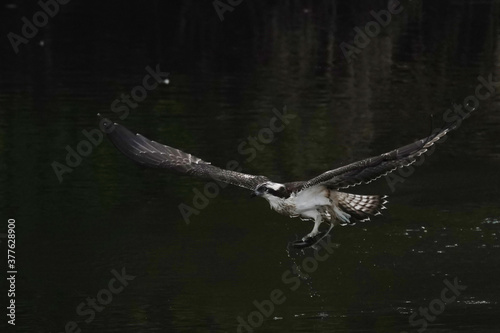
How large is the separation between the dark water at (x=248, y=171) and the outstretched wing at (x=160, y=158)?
1.11 m

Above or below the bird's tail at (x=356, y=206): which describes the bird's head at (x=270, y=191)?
above

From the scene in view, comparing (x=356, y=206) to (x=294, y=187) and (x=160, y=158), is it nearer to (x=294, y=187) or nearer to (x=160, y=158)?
(x=294, y=187)

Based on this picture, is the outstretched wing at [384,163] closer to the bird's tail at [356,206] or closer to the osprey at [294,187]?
the osprey at [294,187]

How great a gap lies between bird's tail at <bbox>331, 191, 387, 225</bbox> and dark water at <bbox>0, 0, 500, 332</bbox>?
71cm

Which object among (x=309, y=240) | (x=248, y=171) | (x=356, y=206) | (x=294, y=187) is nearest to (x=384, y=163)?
(x=294, y=187)

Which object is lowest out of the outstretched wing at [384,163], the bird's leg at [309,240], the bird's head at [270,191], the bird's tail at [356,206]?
the bird's leg at [309,240]

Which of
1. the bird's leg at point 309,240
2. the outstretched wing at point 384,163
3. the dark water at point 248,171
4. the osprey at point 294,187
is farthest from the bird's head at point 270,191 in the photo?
the dark water at point 248,171

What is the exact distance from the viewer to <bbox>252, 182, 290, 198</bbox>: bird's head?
37.8 feet

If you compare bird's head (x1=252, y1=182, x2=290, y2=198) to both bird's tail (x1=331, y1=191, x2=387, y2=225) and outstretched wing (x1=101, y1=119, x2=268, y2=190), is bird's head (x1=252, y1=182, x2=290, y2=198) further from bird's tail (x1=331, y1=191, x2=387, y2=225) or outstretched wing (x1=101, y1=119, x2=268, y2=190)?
bird's tail (x1=331, y1=191, x2=387, y2=225)

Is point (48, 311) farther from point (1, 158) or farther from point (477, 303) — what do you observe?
point (1, 158)

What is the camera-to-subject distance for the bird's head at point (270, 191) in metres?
11.5

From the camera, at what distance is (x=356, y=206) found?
39.1 ft

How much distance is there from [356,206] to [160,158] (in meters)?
1.93

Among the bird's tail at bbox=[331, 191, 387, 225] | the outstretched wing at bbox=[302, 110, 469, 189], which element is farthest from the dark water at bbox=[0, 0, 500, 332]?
the outstretched wing at bbox=[302, 110, 469, 189]
